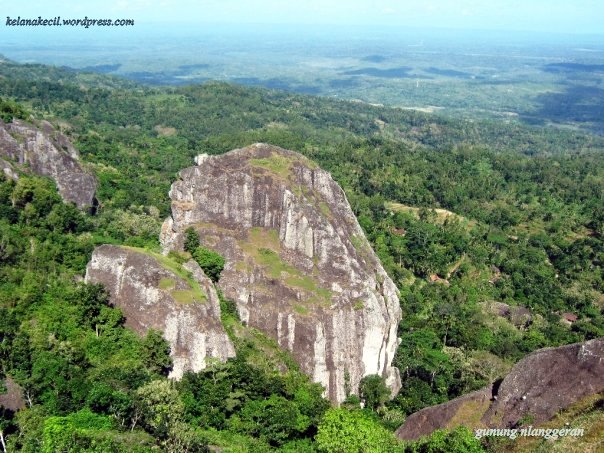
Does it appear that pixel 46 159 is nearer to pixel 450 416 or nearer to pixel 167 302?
pixel 167 302

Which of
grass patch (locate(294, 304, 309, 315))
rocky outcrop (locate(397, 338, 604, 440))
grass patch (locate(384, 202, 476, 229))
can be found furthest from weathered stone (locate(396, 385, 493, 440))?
grass patch (locate(384, 202, 476, 229))

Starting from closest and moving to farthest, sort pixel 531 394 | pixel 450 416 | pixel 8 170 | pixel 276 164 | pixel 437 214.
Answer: pixel 531 394 < pixel 450 416 < pixel 276 164 < pixel 8 170 < pixel 437 214

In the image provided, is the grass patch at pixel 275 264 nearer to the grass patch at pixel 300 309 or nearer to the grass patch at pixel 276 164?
the grass patch at pixel 300 309

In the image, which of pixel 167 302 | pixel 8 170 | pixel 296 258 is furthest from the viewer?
pixel 8 170

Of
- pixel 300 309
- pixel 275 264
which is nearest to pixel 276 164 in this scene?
pixel 275 264

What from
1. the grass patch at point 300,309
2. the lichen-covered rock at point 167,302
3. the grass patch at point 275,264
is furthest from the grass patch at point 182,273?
the grass patch at point 300,309

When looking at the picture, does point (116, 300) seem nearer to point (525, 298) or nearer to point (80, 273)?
point (80, 273)
